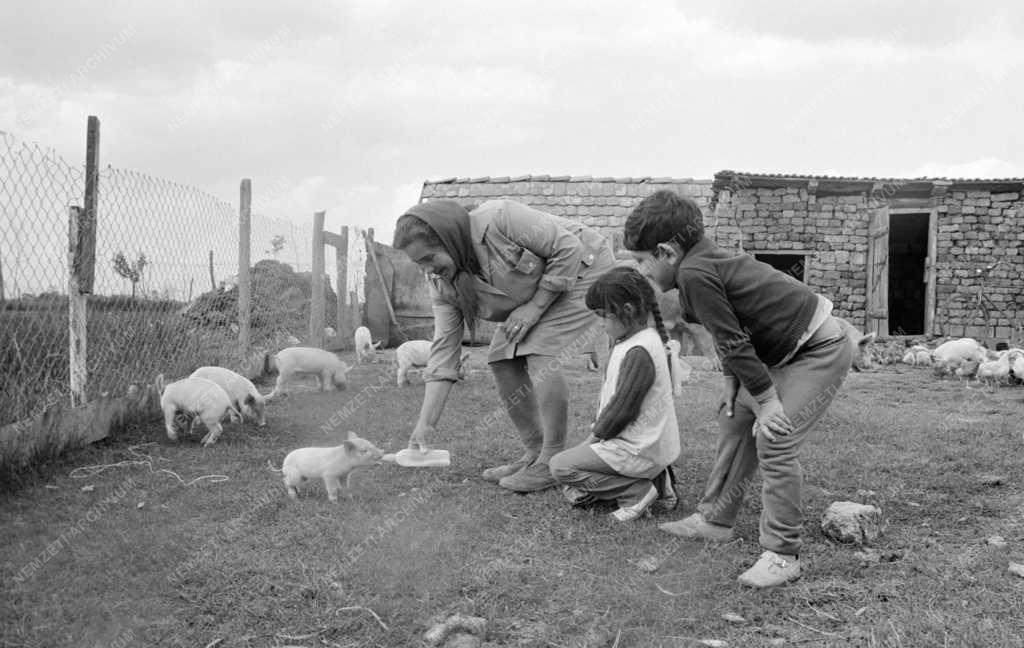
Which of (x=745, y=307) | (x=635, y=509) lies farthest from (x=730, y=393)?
(x=635, y=509)

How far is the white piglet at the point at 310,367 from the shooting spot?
7.17m

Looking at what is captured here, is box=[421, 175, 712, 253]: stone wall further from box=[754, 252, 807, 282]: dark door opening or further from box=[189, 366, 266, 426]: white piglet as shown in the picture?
box=[189, 366, 266, 426]: white piglet

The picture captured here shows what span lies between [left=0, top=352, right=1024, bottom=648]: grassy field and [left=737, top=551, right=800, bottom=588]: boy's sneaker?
5 centimetres

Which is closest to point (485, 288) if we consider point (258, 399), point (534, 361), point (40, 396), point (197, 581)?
point (534, 361)

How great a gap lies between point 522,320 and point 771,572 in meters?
1.74

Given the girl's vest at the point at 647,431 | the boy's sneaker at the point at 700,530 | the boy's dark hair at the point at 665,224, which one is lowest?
the boy's sneaker at the point at 700,530

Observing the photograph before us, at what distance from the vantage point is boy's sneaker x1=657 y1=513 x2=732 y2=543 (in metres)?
3.33

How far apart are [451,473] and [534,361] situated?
3.22ft

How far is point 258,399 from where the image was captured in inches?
226

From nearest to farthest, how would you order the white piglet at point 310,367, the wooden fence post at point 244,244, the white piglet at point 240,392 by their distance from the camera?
the white piglet at point 240,392
the white piglet at point 310,367
the wooden fence post at point 244,244

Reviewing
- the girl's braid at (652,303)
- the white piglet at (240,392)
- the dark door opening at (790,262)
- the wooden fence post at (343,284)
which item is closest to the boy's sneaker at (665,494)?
the girl's braid at (652,303)

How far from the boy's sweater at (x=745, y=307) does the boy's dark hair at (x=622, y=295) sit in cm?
59

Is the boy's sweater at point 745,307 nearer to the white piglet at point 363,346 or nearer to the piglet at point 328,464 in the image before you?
the piglet at point 328,464

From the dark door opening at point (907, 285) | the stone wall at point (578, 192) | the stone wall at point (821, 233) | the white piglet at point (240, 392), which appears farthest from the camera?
the dark door opening at point (907, 285)
